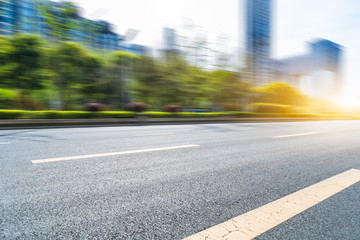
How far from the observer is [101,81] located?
23.9 m

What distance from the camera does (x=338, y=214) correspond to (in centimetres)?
191

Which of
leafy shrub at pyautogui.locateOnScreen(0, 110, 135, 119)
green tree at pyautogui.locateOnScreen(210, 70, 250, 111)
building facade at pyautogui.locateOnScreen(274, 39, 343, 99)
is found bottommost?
leafy shrub at pyautogui.locateOnScreen(0, 110, 135, 119)

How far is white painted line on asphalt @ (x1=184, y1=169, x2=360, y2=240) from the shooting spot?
5.23 feet

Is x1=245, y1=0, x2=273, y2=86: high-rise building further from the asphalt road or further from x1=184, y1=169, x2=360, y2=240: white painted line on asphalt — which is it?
x1=184, y1=169, x2=360, y2=240: white painted line on asphalt

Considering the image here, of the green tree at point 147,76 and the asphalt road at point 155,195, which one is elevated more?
the green tree at point 147,76

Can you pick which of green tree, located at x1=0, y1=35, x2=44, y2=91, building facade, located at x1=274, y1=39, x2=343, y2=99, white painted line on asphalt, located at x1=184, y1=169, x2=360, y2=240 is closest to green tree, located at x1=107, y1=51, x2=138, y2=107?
green tree, located at x1=0, y1=35, x2=44, y2=91

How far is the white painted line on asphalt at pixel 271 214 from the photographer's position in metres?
1.59

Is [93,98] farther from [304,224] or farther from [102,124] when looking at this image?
[304,224]

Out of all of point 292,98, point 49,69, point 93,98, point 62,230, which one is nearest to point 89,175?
point 62,230

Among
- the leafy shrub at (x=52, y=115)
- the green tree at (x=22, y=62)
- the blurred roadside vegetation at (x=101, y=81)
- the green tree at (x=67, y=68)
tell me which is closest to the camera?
the leafy shrub at (x=52, y=115)

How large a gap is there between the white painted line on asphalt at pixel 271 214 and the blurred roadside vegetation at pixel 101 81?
19.2 meters

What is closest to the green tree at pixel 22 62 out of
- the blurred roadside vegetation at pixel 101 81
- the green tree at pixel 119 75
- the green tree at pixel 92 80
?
the blurred roadside vegetation at pixel 101 81

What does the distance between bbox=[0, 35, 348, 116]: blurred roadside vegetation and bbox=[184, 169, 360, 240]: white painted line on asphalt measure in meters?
19.2

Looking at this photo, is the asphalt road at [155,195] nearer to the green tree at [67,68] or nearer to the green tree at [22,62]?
the green tree at [67,68]
